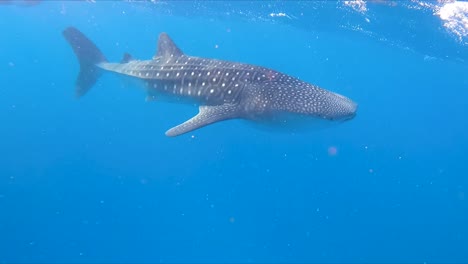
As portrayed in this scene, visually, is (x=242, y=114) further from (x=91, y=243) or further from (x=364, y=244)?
(x=364, y=244)

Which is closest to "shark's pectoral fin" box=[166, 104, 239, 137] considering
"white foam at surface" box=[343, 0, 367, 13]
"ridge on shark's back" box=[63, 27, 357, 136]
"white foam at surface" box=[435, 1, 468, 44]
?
"ridge on shark's back" box=[63, 27, 357, 136]

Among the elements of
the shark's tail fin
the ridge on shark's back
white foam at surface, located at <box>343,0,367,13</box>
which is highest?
white foam at surface, located at <box>343,0,367,13</box>

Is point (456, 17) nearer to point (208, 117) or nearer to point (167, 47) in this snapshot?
point (167, 47)

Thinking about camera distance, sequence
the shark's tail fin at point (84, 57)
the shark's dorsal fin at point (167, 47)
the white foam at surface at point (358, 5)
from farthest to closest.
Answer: the white foam at surface at point (358, 5)
the shark's tail fin at point (84, 57)
the shark's dorsal fin at point (167, 47)

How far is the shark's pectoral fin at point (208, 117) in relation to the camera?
7616 millimetres

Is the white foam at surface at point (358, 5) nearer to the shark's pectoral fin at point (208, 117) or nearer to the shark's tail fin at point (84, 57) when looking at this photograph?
the shark's tail fin at point (84, 57)

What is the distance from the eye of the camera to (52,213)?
16797mm

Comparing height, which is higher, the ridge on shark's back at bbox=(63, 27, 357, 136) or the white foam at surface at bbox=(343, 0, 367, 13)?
the white foam at surface at bbox=(343, 0, 367, 13)

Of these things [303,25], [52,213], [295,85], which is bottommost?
[52,213]

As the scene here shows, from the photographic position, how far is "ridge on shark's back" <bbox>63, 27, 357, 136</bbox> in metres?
7.34

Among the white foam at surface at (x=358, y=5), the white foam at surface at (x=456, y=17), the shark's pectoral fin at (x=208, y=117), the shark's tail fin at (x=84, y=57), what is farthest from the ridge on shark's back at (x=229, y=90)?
the white foam at surface at (x=358, y=5)

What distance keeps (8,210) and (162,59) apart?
442 inches

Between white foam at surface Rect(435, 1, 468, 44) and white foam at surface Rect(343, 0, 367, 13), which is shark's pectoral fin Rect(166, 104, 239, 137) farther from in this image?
white foam at surface Rect(343, 0, 367, 13)

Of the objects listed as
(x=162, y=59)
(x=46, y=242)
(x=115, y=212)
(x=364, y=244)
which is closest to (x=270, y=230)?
(x=364, y=244)
